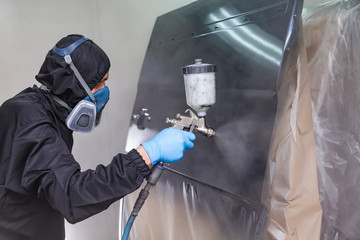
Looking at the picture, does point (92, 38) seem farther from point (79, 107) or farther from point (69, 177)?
point (69, 177)

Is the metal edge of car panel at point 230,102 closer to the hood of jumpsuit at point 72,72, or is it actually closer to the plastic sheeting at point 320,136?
the plastic sheeting at point 320,136

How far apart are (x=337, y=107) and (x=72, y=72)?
901mm

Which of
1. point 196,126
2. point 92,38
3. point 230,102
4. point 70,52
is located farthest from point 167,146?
point 92,38

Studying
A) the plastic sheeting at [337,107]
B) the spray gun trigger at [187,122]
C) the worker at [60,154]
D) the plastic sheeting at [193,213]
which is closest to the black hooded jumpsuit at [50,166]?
the worker at [60,154]

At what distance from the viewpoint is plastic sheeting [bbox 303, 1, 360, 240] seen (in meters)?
0.75

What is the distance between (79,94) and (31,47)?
3.25 feet

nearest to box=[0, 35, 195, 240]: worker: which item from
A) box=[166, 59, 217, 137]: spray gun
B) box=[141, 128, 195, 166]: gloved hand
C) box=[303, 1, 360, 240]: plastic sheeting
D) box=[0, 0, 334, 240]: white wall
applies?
box=[141, 128, 195, 166]: gloved hand

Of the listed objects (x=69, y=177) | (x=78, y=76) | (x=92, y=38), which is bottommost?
(x=69, y=177)

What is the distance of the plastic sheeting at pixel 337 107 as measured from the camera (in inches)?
29.5

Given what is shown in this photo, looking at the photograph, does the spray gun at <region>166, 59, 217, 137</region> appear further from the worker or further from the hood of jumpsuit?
the hood of jumpsuit

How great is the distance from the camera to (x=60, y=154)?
74 cm

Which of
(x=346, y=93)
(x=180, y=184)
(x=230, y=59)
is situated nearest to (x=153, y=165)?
(x=180, y=184)

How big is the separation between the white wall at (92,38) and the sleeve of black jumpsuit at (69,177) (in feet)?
3.61

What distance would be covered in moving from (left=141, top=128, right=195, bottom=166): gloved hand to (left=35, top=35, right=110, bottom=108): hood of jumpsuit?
1.16 feet
